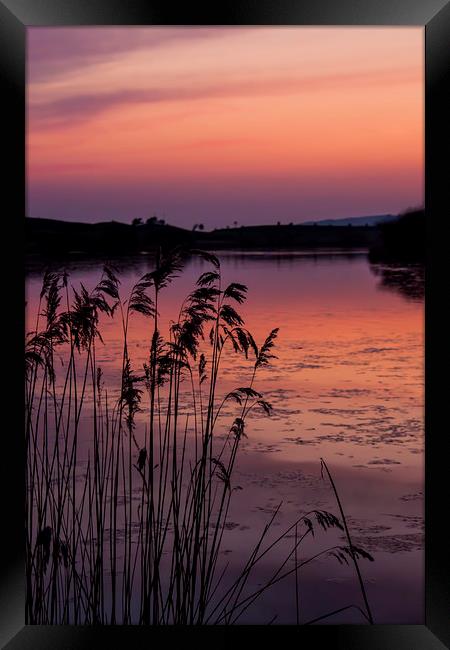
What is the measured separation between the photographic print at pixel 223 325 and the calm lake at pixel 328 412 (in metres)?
0.01

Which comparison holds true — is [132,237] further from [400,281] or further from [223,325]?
[400,281]

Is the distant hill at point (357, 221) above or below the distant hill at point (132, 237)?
above

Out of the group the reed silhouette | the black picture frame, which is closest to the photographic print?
the reed silhouette

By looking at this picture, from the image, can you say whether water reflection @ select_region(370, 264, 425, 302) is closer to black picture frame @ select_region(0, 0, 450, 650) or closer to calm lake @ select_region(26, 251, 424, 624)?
calm lake @ select_region(26, 251, 424, 624)

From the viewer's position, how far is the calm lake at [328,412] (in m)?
3.76

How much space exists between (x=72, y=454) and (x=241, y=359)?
1952mm

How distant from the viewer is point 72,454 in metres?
3.20

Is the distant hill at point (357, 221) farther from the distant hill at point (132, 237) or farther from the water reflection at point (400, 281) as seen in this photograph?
the water reflection at point (400, 281)

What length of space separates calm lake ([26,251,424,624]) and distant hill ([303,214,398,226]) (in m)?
0.17

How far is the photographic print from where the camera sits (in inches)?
120
